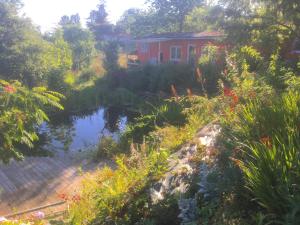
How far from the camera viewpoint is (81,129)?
627 inches

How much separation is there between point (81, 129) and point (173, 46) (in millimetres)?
13619

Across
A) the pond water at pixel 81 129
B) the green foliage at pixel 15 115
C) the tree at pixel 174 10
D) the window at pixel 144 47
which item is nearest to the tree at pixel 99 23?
the tree at pixel 174 10

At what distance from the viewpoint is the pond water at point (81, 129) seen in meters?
12.8

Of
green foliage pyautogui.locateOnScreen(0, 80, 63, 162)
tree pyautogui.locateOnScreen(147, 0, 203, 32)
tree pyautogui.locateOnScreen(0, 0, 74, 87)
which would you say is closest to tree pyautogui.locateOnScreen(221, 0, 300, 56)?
green foliage pyautogui.locateOnScreen(0, 80, 63, 162)

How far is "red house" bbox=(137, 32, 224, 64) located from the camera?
2463 cm

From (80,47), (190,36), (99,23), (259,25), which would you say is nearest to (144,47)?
(190,36)

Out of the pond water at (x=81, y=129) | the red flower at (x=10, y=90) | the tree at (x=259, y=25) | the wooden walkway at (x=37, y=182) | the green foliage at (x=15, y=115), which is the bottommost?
the pond water at (x=81, y=129)

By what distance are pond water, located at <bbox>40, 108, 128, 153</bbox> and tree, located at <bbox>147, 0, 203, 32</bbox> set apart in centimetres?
3099

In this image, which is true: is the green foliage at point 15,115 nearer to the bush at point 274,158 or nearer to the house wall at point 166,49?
the bush at point 274,158

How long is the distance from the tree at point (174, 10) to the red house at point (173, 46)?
61.3ft

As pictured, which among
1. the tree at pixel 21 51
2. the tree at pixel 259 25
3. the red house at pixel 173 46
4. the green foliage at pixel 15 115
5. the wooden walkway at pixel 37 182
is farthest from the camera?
the red house at pixel 173 46

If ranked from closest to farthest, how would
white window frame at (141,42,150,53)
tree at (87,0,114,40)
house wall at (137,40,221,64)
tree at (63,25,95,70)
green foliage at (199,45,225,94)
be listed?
green foliage at (199,45,225,94)
house wall at (137,40,221,64)
white window frame at (141,42,150,53)
tree at (63,25,95,70)
tree at (87,0,114,40)

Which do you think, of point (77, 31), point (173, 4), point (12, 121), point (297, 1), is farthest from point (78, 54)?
point (12, 121)

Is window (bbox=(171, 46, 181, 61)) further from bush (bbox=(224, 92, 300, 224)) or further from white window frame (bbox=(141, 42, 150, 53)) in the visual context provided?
bush (bbox=(224, 92, 300, 224))
